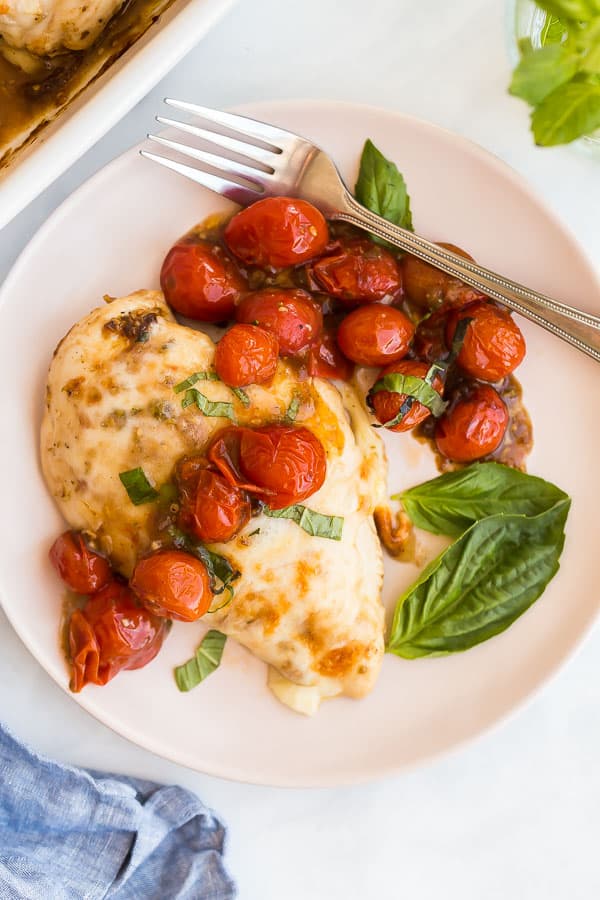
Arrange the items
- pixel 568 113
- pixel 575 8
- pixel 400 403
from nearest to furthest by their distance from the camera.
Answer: pixel 575 8, pixel 568 113, pixel 400 403

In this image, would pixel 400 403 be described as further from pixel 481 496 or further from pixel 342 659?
pixel 342 659

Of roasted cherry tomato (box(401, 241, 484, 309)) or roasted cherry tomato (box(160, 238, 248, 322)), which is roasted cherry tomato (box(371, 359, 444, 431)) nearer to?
roasted cherry tomato (box(401, 241, 484, 309))

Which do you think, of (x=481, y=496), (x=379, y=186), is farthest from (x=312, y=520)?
(x=379, y=186)

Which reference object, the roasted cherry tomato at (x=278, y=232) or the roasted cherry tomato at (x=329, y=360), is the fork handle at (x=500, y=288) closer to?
the roasted cherry tomato at (x=278, y=232)

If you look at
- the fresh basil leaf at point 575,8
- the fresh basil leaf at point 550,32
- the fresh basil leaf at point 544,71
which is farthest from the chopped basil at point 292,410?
the fresh basil leaf at point 550,32

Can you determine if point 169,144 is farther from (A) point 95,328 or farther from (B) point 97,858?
(B) point 97,858

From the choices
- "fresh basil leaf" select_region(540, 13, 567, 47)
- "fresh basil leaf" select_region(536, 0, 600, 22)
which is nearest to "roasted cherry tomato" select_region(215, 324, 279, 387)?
"fresh basil leaf" select_region(536, 0, 600, 22)
